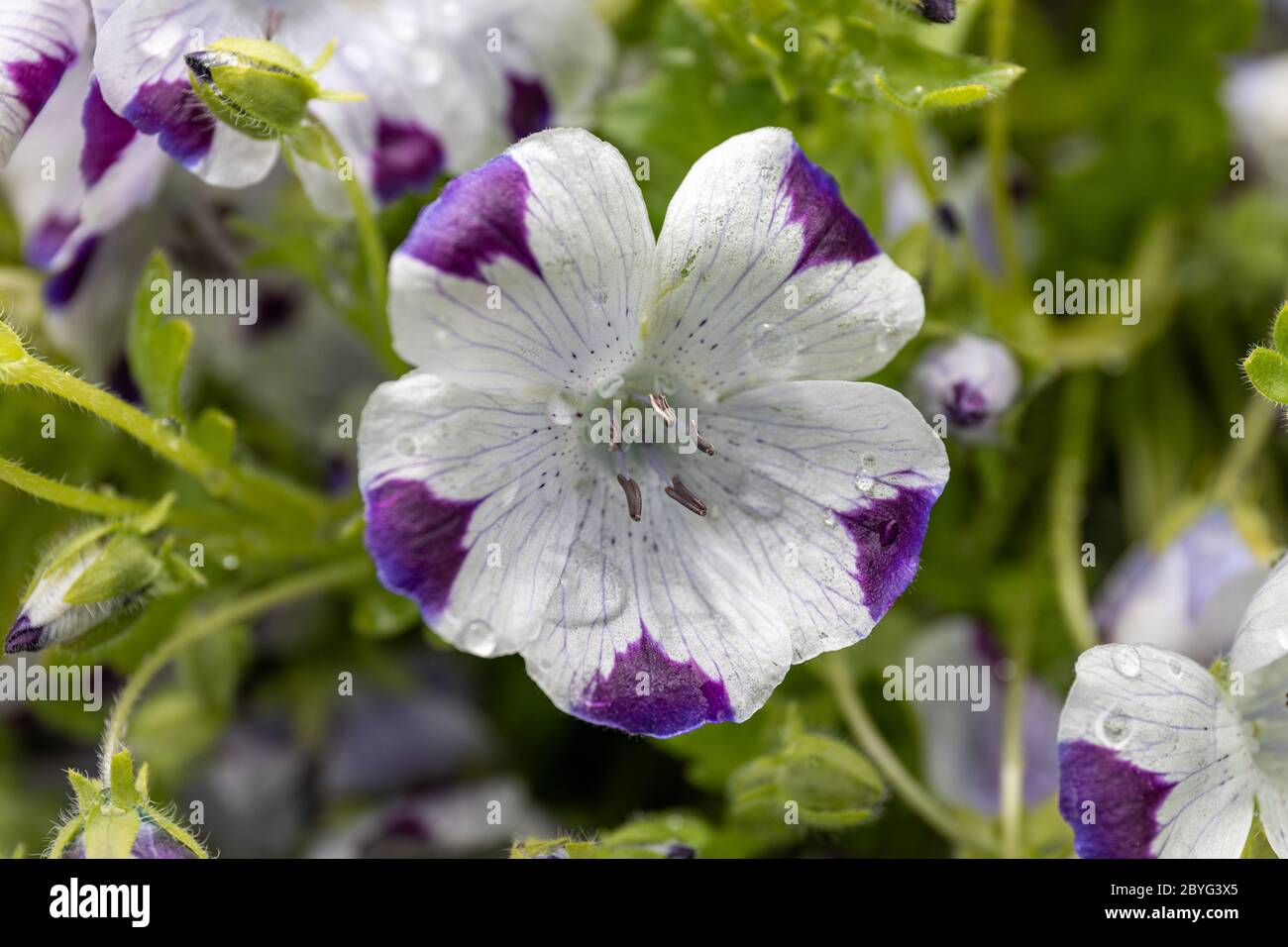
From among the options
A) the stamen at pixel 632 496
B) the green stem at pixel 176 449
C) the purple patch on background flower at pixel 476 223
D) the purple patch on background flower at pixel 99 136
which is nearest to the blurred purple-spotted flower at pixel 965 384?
the stamen at pixel 632 496

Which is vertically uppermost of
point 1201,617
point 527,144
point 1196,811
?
point 527,144

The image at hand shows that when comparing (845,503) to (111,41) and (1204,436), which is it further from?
(1204,436)

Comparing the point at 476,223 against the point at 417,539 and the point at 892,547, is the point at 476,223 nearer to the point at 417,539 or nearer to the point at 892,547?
the point at 417,539

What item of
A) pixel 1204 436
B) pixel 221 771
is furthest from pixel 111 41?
pixel 1204 436

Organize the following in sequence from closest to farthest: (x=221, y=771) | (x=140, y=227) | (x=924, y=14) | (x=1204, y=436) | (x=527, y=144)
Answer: (x=527, y=144), (x=924, y=14), (x=140, y=227), (x=221, y=771), (x=1204, y=436)

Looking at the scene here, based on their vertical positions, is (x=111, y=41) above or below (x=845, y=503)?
above

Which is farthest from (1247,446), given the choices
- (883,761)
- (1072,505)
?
(883,761)
